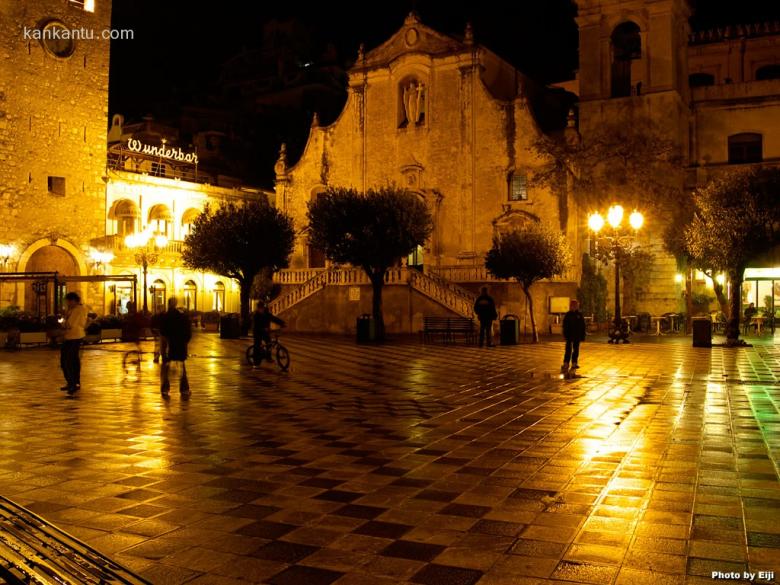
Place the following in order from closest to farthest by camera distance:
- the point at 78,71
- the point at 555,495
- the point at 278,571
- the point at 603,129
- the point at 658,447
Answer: the point at 278,571, the point at 555,495, the point at 658,447, the point at 603,129, the point at 78,71

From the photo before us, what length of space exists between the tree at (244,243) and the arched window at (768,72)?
24229 mm

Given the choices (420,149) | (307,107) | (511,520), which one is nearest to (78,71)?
(420,149)

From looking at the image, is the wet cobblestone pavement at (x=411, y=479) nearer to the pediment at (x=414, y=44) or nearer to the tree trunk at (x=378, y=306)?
the tree trunk at (x=378, y=306)

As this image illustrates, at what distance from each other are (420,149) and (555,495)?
1226 inches

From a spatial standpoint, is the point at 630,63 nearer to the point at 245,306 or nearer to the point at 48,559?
the point at 245,306

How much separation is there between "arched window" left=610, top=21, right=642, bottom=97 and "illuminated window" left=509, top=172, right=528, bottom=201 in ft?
17.7

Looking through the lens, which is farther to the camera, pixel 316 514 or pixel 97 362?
pixel 97 362

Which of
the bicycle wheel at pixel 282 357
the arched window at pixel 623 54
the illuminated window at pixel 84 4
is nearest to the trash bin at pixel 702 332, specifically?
the bicycle wheel at pixel 282 357

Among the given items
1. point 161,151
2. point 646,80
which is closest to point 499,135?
point 646,80

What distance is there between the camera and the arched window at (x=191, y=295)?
140ft

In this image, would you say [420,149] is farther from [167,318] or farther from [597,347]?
[167,318]

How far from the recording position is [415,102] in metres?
35.9

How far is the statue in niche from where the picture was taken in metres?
35.8

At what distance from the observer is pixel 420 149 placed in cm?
3569
